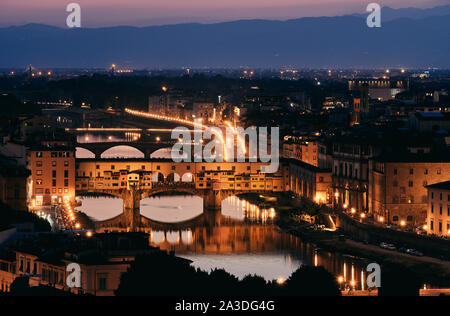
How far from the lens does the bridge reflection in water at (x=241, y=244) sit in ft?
56.3

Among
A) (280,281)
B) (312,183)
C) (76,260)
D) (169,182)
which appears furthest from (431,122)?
(76,260)

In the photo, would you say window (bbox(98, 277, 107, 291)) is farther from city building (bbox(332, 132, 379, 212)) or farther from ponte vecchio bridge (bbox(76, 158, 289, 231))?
ponte vecchio bridge (bbox(76, 158, 289, 231))

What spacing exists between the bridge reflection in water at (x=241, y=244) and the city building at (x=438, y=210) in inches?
59.7

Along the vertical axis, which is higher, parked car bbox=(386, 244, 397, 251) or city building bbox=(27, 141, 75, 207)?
city building bbox=(27, 141, 75, 207)

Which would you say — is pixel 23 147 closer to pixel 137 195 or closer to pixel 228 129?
pixel 137 195

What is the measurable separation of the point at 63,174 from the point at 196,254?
22.6 ft

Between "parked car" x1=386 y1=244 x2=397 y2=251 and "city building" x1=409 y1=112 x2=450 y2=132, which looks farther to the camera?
"city building" x1=409 y1=112 x2=450 y2=132

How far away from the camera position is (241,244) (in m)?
19.7

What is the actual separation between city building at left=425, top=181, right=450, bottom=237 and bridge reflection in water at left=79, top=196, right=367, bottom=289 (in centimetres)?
152

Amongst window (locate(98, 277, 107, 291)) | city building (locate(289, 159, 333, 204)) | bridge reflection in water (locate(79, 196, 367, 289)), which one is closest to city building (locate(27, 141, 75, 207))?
bridge reflection in water (locate(79, 196, 367, 289))

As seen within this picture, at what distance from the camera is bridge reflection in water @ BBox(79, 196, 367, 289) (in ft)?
56.3

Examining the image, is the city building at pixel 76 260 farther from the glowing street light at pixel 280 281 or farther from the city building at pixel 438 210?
the city building at pixel 438 210

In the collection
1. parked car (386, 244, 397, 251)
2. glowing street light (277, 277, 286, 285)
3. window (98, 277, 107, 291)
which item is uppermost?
window (98, 277, 107, 291)

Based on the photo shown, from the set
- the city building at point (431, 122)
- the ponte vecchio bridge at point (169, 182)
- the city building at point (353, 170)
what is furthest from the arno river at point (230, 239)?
the city building at point (431, 122)
